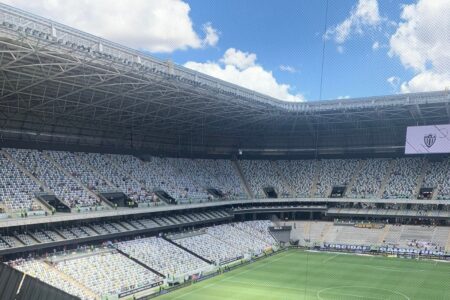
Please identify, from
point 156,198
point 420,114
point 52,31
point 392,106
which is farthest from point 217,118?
point 52,31

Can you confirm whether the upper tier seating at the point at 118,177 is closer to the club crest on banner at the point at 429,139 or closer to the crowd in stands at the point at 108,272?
the crowd in stands at the point at 108,272

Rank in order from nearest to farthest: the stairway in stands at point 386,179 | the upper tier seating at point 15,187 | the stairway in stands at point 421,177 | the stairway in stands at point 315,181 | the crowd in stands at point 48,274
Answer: the crowd in stands at point 48,274, the upper tier seating at point 15,187, the stairway in stands at point 421,177, the stairway in stands at point 386,179, the stairway in stands at point 315,181

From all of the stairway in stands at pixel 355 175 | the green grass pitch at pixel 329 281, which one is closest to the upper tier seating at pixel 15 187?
the green grass pitch at pixel 329 281

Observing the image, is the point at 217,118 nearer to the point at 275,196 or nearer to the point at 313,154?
the point at 275,196

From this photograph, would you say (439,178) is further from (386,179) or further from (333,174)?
(333,174)

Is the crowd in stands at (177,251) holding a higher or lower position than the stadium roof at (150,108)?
lower

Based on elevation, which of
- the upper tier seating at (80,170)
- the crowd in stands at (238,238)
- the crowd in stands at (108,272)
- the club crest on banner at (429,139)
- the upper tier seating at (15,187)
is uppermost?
the club crest on banner at (429,139)

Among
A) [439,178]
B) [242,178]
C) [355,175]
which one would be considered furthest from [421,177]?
[242,178]
